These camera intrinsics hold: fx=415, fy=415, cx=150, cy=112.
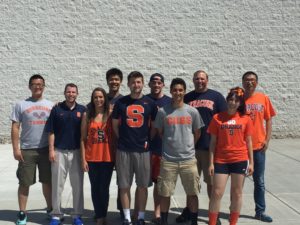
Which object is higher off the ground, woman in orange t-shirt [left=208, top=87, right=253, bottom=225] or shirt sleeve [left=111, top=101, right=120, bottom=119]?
shirt sleeve [left=111, top=101, right=120, bottom=119]

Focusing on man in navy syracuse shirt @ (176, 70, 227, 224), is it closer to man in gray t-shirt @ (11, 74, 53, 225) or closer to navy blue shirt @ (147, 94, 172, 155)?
navy blue shirt @ (147, 94, 172, 155)

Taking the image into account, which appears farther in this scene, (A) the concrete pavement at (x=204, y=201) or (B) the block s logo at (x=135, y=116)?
(A) the concrete pavement at (x=204, y=201)

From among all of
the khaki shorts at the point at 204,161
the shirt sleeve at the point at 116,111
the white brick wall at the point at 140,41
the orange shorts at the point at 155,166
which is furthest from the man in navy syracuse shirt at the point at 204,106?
the white brick wall at the point at 140,41

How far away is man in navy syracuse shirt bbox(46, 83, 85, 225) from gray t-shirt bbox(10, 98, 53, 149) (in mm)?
175

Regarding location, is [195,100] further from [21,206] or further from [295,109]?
[295,109]

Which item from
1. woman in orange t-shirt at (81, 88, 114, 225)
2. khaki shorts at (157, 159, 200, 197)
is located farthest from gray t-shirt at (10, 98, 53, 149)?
khaki shorts at (157, 159, 200, 197)

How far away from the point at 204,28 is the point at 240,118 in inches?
306

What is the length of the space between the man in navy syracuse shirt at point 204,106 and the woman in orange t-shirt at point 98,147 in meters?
1.01

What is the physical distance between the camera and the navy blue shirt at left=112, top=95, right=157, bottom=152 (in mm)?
Result: 4789

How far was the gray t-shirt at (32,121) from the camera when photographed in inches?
201

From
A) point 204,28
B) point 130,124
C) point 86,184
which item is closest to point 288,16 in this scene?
point 204,28

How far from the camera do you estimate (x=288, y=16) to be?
1205 cm

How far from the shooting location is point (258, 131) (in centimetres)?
518

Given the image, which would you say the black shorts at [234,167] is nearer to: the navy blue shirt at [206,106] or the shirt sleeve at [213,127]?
the shirt sleeve at [213,127]
